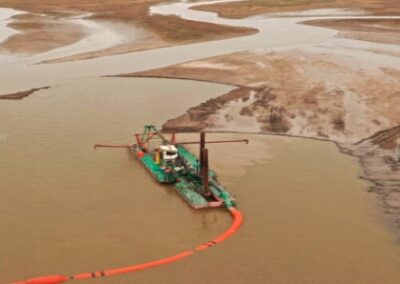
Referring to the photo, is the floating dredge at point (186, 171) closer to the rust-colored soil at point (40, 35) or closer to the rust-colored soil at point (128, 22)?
the rust-colored soil at point (128, 22)

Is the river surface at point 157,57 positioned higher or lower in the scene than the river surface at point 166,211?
higher

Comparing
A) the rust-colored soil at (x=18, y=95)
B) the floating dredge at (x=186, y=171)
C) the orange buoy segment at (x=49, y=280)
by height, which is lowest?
the orange buoy segment at (x=49, y=280)

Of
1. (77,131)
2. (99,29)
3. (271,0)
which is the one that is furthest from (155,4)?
(77,131)

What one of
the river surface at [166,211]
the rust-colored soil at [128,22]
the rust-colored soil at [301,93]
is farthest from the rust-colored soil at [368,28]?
the river surface at [166,211]

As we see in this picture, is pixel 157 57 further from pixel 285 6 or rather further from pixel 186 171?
pixel 285 6

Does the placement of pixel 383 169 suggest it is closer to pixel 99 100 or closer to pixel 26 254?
pixel 26 254

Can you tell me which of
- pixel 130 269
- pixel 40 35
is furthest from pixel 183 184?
pixel 40 35
